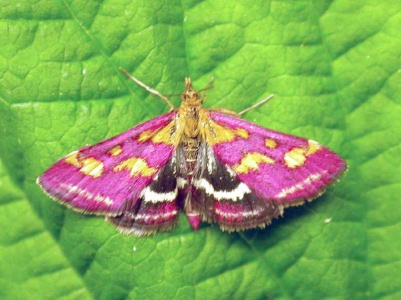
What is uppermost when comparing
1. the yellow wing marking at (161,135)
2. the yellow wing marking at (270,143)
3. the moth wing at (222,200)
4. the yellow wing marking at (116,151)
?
the yellow wing marking at (116,151)

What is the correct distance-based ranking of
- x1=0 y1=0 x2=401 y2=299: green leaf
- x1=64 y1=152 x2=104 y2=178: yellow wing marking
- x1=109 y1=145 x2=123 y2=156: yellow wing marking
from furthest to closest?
x1=109 y1=145 x2=123 y2=156: yellow wing marking → x1=64 y1=152 x2=104 y2=178: yellow wing marking → x1=0 y1=0 x2=401 y2=299: green leaf

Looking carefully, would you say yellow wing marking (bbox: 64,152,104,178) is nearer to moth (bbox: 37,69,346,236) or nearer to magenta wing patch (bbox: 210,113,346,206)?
moth (bbox: 37,69,346,236)

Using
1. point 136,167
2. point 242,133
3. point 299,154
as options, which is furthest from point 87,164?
point 299,154

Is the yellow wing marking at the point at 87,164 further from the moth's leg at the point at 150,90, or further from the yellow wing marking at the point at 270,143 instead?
the yellow wing marking at the point at 270,143

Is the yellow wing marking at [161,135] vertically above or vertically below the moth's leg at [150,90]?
below

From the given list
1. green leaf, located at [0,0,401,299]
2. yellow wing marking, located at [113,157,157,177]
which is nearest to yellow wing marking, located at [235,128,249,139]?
green leaf, located at [0,0,401,299]

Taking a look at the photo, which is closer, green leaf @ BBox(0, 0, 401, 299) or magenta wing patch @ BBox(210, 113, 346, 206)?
green leaf @ BBox(0, 0, 401, 299)

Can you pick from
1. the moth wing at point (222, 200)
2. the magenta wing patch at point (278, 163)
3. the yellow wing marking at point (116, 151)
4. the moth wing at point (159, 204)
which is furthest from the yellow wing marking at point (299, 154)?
the yellow wing marking at point (116, 151)

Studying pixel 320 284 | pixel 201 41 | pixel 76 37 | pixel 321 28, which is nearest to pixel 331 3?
pixel 321 28
